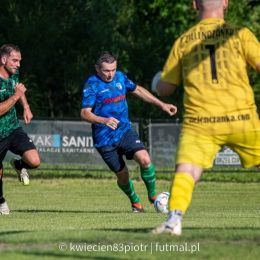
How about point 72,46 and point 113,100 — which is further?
point 72,46

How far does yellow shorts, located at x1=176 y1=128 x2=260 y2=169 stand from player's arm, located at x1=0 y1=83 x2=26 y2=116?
494 centimetres

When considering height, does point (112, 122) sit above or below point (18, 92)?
below

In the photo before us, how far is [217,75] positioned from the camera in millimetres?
7117

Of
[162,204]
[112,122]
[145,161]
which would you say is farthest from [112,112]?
[162,204]

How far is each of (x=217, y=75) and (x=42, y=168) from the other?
51.3 feet

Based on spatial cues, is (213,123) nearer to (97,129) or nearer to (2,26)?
(97,129)

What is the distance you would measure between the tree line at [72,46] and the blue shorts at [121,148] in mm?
15293

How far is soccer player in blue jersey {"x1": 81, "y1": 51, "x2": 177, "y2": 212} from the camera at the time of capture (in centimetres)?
1198

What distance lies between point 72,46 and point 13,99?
705 inches

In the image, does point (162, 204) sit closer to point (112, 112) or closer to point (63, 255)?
point (112, 112)

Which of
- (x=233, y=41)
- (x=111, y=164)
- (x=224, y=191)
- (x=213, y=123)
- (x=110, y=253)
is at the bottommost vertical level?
(x=224, y=191)

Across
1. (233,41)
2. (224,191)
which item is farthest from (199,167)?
(224,191)

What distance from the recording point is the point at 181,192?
7.00m

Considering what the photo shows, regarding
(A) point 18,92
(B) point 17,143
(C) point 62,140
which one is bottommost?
(C) point 62,140
